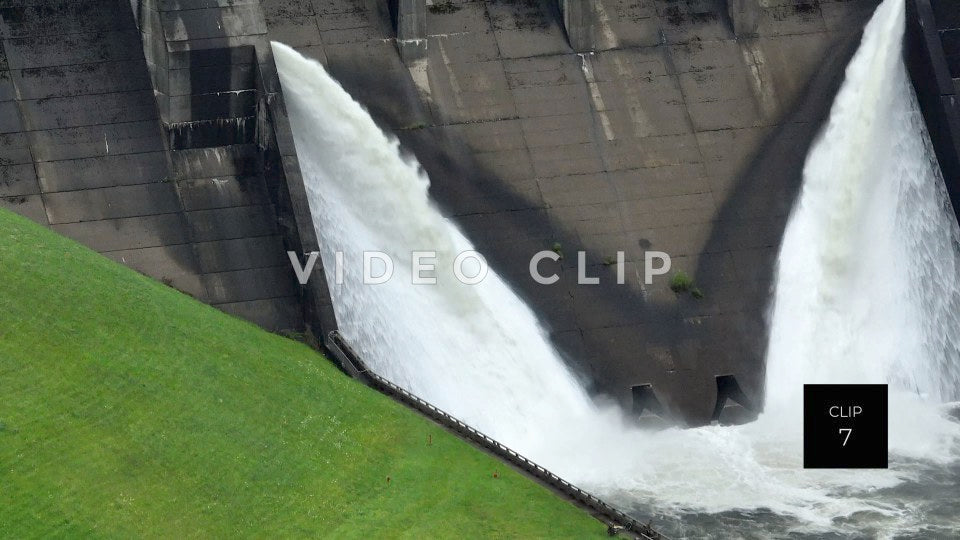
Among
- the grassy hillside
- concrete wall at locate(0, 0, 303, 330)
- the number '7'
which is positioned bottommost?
the number '7'

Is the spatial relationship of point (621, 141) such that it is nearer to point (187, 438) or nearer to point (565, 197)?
point (565, 197)

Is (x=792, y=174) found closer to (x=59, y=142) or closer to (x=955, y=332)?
(x=955, y=332)

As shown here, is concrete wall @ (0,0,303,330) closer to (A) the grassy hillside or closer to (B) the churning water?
(B) the churning water

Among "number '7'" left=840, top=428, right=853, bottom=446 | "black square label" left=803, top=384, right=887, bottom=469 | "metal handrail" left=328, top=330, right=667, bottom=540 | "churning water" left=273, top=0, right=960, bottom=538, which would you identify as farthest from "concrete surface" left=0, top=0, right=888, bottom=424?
"number '7'" left=840, top=428, right=853, bottom=446

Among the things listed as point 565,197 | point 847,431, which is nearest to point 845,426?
point 847,431

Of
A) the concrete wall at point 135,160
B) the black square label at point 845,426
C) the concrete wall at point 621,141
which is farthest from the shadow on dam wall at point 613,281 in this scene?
the concrete wall at point 135,160

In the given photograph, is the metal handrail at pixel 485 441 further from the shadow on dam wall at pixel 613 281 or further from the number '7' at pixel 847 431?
the number '7' at pixel 847 431

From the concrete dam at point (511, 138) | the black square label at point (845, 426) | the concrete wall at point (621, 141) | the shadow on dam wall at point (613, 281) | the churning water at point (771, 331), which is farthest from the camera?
the concrete wall at point (621, 141)
